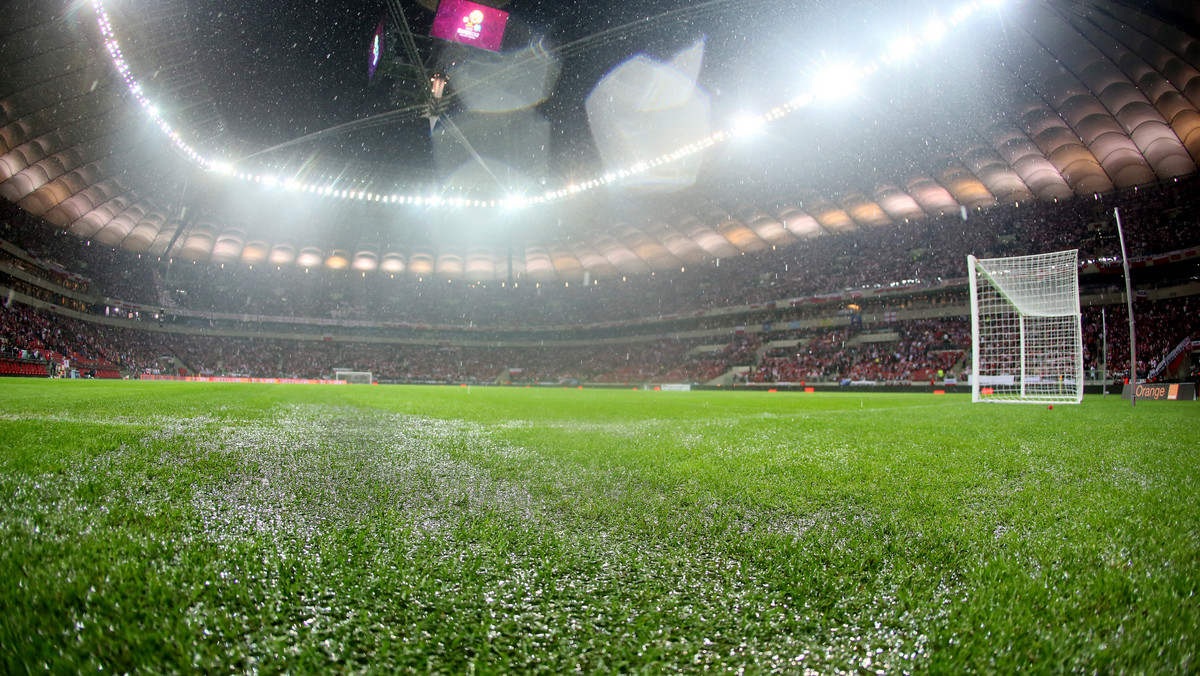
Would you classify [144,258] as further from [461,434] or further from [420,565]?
[420,565]

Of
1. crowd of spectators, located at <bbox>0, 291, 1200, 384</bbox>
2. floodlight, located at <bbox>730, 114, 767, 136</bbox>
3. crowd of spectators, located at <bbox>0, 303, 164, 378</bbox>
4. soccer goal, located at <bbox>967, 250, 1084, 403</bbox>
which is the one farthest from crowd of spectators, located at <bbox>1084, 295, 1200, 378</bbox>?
crowd of spectators, located at <bbox>0, 303, 164, 378</bbox>

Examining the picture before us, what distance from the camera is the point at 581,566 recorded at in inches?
53.9

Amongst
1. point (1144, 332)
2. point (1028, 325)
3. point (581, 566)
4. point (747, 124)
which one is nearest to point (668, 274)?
point (747, 124)

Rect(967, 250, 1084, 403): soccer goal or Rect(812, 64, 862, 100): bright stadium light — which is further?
Rect(812, 64, 862, 100): bright stadium light

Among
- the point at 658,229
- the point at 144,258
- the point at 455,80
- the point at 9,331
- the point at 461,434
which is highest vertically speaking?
the point at 455,80

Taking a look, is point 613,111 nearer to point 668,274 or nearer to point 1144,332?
point 668,274

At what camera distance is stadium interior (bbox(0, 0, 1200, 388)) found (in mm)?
22609

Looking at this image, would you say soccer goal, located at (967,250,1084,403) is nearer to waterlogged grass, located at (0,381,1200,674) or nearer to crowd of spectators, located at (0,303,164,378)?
waterlogged grass, located at (0,381,1200,674)

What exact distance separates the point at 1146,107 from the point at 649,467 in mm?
33758

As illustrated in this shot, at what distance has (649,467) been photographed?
3.07 m

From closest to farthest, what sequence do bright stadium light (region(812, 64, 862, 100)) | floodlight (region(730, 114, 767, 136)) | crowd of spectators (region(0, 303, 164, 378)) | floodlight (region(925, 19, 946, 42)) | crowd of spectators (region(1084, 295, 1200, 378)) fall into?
floodlight (region(925, 19, 946, 42)) → bright stadium light (region(812, 64, 862, 100)) → crowd of spectators (region(1084, 295, 1200, 378)) → crowd of spectators (region(0, 303, 164, 378)) → floodlight (region(730, 114, 767, 136))

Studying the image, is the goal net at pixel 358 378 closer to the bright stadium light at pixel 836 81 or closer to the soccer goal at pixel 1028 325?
the bright stadium light at pixel 836 81

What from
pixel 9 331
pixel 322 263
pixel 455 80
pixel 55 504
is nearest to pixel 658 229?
pixel 455 80

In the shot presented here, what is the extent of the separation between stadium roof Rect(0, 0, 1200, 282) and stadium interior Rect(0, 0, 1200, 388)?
0.61 feet
